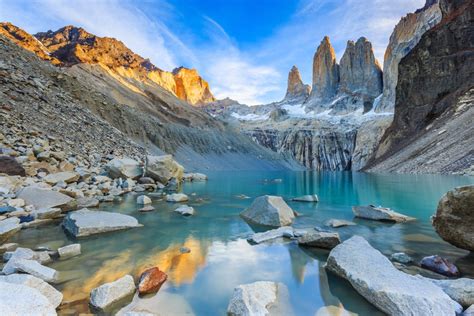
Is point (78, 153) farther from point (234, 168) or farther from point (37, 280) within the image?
point (234, 168)

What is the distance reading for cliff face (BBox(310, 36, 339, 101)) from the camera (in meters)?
145

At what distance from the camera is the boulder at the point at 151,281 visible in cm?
487

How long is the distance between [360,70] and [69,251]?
146m

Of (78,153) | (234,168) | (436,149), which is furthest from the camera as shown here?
(234,168)

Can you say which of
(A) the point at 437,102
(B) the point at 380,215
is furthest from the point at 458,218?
(A) the point at 437,102

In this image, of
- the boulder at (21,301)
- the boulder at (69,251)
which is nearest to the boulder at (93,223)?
the boulder at (69,251)

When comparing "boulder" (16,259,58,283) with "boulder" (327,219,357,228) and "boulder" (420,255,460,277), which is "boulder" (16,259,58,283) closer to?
"boulder" (420,255,460,277)

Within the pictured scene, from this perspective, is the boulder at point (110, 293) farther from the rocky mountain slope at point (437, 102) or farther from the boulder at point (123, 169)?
the rocky mountain slope at point (437, 102)

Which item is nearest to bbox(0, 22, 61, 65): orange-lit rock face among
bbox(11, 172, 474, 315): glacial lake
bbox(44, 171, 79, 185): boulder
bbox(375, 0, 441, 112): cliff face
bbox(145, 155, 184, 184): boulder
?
bbox(145, 155, 184, 184): boulder

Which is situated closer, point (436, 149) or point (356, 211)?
point (356, 211)

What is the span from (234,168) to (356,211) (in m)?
55.7

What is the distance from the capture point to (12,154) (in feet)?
48.6

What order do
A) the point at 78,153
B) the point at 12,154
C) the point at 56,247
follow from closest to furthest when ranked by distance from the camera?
the point at 56,247
the point at 12,154
the point at 78,153

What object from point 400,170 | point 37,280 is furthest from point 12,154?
point 400,170
